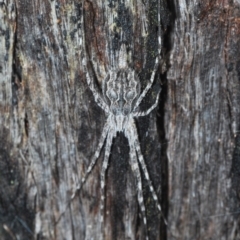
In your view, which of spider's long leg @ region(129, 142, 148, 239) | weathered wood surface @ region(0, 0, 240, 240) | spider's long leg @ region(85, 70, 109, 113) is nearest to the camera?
weathered wood surface @ region(0, 0, 240, 240)

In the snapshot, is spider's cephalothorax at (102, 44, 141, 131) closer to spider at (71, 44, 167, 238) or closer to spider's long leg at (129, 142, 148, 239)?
spider at (71, 44, 167, 238)

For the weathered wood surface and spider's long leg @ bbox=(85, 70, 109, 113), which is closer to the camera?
the weathered wood surface

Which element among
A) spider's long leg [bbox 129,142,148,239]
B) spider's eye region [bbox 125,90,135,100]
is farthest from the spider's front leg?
spider's long leg [bbox 129,142,148,239]

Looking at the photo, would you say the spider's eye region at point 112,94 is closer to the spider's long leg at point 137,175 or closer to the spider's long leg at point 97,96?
the spider's long leg at point 97,96

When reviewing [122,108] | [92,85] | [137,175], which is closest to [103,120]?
[122,108]

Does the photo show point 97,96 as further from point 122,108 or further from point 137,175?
point 137,175

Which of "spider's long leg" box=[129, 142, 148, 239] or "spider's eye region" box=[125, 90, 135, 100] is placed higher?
"spider's eye region" box=[125, 90, 135, 100]

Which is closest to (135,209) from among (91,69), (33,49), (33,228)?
(33,228)
